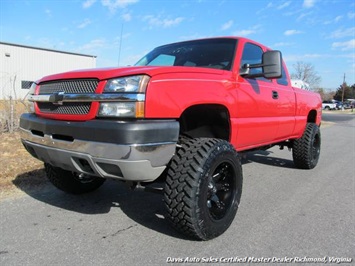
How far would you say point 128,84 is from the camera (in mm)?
2854

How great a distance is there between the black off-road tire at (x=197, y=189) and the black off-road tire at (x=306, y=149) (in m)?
3.34

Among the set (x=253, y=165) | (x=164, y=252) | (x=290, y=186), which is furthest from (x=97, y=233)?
(x=253, y=165)

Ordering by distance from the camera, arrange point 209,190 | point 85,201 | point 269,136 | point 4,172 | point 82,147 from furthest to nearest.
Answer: point 4,172 → point 269,136 → point 85,201 → point 209,190 → point 82,147

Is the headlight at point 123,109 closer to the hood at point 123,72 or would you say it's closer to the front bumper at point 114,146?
the front bumper at point 114,146

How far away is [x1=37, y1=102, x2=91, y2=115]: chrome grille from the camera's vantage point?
301cm

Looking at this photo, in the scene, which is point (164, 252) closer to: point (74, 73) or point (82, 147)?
point (82, 147)

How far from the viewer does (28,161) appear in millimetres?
6113

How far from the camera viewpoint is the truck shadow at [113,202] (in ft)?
12.3

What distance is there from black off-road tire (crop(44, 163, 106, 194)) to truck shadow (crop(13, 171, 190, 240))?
0.10m

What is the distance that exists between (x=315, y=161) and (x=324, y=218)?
303cm

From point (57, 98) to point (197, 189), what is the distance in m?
1.50

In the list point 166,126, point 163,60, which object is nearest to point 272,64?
point 163,60

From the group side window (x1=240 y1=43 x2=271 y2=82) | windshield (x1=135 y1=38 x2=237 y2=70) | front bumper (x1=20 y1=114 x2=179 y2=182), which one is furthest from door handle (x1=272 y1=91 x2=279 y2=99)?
front bumper (x1=20 y1=114 x2=179 y2=182)

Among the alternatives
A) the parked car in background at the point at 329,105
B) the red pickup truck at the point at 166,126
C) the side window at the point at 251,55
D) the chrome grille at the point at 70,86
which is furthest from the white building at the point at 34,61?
the parked car in background at the point at 329,105
